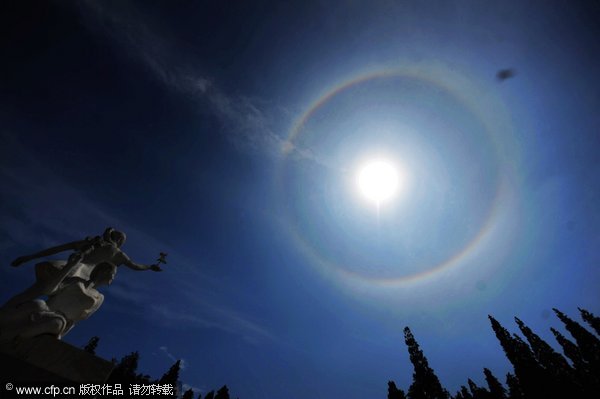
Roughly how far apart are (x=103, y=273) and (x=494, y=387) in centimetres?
5307

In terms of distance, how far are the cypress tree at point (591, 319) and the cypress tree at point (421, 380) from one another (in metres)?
22.3

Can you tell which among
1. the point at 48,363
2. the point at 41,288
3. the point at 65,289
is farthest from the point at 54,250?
the point at 48,363

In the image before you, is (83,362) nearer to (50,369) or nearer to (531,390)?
(50,369)

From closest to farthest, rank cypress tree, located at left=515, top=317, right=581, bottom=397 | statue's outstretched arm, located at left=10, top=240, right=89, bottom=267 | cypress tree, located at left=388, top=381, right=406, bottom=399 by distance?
statue's outstretched arm, located at left=10, top=240, right=89, bottom=267 → cypress tree, located at left=515, top=317, right=581, bottom=397 → cypress tree, located at left=388, top=381, right=406, bottom=399

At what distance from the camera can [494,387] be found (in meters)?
38.9

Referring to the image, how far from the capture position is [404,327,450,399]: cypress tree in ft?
107

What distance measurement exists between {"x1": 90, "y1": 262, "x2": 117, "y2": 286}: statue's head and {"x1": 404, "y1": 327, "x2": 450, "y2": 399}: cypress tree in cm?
3966

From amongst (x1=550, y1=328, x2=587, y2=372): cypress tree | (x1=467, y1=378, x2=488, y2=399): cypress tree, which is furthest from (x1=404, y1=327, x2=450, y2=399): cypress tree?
(x1=550, y1=328, x2=587, y2=372): cypress tree

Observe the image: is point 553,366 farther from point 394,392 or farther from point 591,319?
point 394,392

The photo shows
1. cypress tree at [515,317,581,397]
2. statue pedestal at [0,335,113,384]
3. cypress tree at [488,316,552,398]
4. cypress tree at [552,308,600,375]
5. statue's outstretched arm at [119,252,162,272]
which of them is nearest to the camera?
statue pedestal at [0,335,113,384]

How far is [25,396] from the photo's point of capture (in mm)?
3887

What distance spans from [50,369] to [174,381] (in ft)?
166

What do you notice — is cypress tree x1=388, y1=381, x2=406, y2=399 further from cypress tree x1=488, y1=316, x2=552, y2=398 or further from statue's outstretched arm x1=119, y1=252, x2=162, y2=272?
statue's outstretched arm x1=119, y1=252, x2=162, y2=272

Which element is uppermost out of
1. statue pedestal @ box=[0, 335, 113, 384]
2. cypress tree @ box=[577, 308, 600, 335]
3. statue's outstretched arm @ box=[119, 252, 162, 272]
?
cypress tree @ box=[577, 308, 600, 335]
